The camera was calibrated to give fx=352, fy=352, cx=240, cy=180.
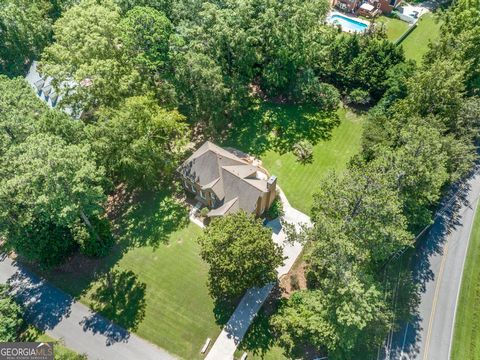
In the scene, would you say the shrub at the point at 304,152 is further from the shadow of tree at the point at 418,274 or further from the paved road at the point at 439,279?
the paved road at the point at 439,279

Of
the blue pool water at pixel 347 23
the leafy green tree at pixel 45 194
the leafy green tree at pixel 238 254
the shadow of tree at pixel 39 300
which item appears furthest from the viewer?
the blue pool water at pixel 347 23

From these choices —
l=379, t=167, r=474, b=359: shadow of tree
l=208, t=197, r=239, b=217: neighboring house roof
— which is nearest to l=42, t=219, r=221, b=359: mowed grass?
l=208, t=197, r=239, b=217: neighboring house roof

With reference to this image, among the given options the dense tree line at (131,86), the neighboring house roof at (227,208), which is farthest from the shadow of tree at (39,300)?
the neighboring house roof at (227,208)

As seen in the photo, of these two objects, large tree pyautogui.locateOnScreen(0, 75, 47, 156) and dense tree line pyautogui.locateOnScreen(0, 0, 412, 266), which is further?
large tree pyautogui.locateOnScreen(0, 75, 47, 156)

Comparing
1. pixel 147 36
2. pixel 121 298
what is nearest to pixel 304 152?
pixel 147 36

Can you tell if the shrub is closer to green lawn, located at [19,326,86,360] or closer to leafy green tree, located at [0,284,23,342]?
green lawn, located at [19,326,86,360]

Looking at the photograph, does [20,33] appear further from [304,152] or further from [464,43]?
[464,43]

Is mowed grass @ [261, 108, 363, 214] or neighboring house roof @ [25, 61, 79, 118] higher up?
mowed grass @ [261, 108, 363, 214]
